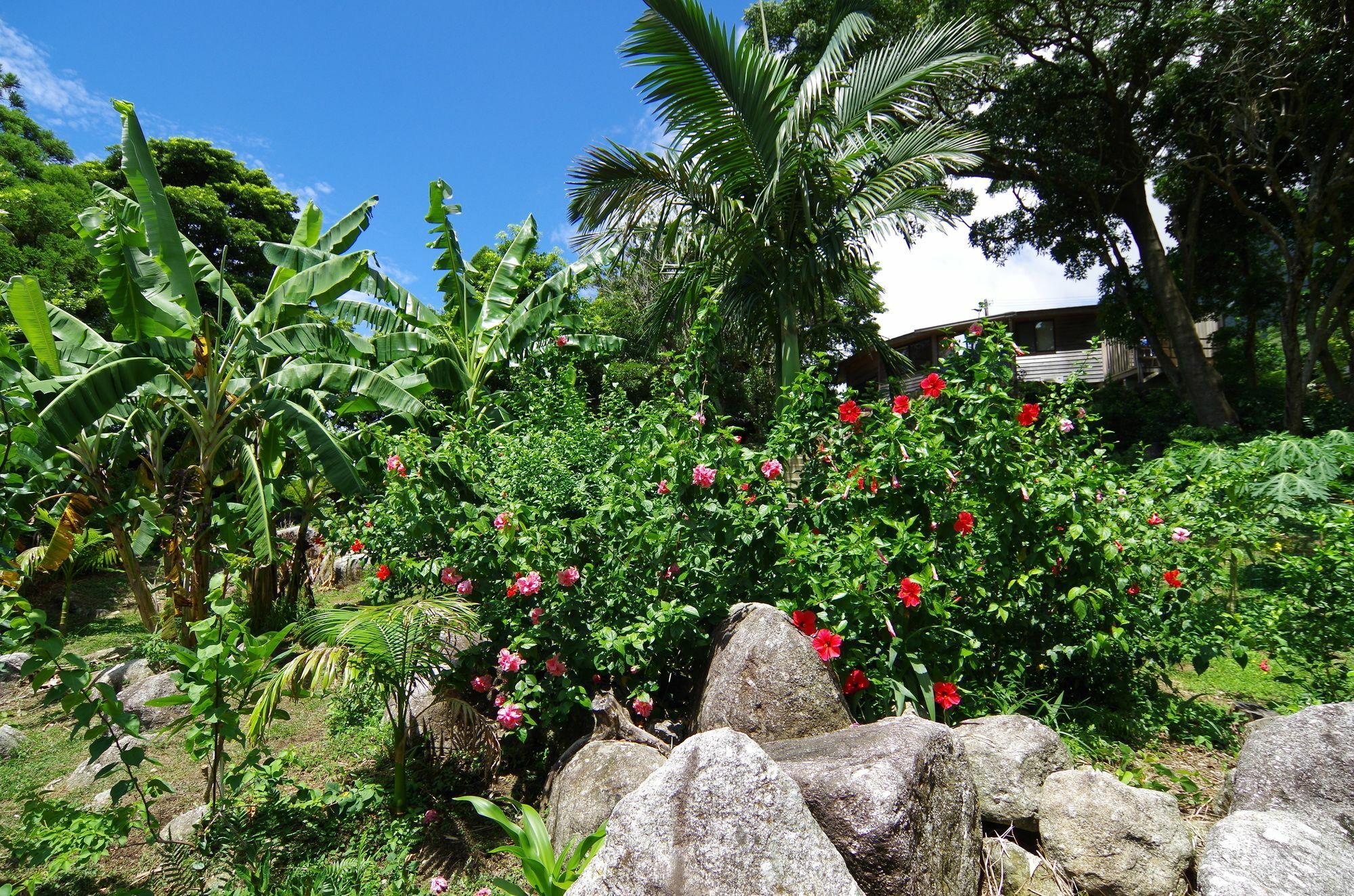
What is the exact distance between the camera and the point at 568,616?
13.3 feet

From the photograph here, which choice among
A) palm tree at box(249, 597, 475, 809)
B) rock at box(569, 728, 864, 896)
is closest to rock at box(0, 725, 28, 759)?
palm tree at box(249, 597, 475, 809)

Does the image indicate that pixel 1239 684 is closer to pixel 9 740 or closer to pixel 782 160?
pixel 782 160

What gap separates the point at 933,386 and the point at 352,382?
18.2 ft

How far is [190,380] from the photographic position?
7.39m

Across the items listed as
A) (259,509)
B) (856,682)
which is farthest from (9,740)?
(856,682)

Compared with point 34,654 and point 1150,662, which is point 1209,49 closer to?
point 1150,662

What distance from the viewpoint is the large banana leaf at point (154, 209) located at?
22.1 feet

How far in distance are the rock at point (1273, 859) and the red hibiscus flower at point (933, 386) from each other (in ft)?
7.59

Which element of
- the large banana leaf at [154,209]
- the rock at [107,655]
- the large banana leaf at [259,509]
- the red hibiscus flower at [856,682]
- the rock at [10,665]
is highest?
the large banana leaf at [154,209]

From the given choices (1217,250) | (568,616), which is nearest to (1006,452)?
(568,616)

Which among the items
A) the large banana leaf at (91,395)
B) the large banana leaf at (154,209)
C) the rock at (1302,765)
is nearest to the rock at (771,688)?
the rock at (1302,765)

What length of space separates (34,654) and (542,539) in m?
2.22

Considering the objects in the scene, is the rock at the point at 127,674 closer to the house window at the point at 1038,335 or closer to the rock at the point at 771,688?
the rock at the point at 771,688

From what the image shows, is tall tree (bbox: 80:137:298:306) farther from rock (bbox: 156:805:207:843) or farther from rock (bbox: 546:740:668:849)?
rock (bbox: 546:740:668:849)
